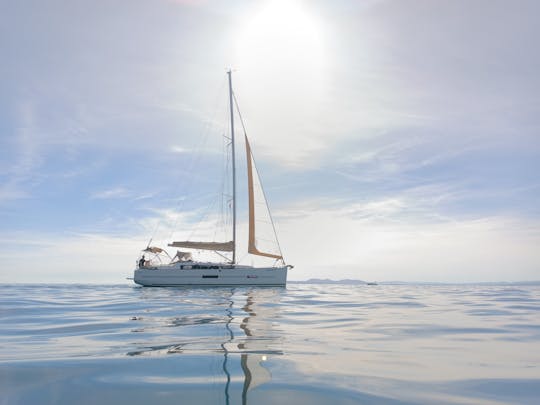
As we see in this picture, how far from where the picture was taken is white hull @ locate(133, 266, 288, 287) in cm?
3956

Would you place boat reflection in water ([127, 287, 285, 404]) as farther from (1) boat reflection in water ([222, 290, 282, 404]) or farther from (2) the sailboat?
(2) the sailboat

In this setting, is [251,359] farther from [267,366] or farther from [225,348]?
[225,348]

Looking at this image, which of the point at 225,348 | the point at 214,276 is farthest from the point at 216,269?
the point at 225,348

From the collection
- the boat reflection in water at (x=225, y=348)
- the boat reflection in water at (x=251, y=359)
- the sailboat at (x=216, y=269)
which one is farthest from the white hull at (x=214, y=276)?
the boat reflection in water at (x=251, y=359)

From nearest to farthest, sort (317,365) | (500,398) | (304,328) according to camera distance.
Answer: (500,398) → (317,365) → (304,328)

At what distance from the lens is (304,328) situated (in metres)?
8.31

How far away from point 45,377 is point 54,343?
2753 mm

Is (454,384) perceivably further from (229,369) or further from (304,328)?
(304,328)

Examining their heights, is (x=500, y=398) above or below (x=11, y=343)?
above

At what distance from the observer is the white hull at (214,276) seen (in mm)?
39562

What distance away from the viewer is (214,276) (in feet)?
131

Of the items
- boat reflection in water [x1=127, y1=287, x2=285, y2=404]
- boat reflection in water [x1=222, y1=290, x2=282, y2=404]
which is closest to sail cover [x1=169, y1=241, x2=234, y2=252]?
boat reflection in water [x1=127, y1=287, x2=285, y2=404]

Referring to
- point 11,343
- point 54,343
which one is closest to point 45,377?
point 54,343

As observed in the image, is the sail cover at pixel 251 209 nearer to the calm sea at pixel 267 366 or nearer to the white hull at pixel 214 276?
the white hull at pixel 214 276
